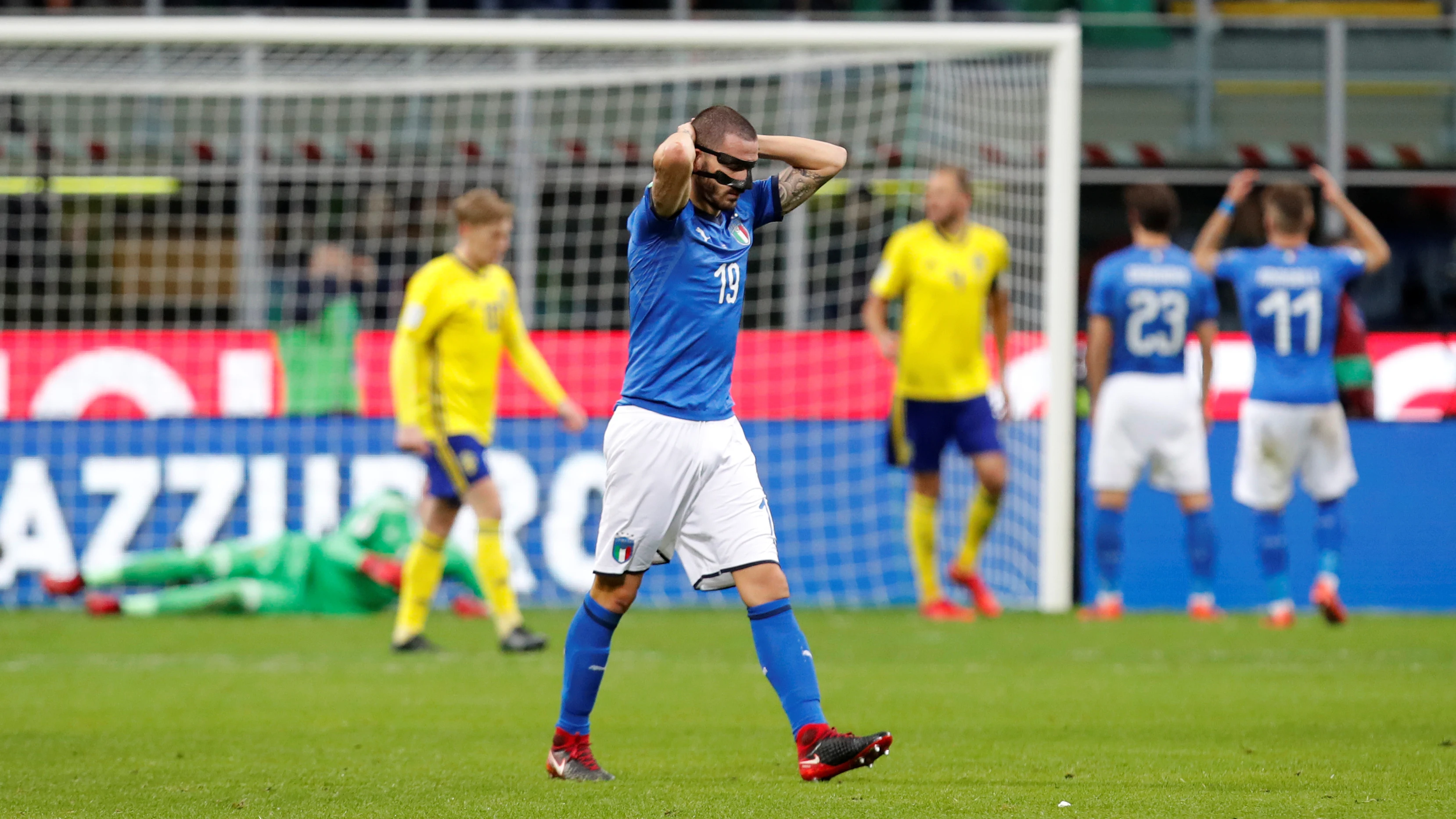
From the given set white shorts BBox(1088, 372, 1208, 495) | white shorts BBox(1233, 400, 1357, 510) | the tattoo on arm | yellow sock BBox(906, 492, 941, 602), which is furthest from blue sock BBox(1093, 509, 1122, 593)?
the tattoo on arm

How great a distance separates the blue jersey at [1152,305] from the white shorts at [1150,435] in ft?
0.35

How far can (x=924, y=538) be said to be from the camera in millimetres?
10492

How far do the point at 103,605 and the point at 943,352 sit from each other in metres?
4.99

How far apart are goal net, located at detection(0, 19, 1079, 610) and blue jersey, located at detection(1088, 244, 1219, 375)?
63cm

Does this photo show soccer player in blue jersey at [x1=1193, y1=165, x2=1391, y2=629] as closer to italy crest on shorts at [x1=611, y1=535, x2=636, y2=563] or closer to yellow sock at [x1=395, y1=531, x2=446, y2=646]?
yellow sock at [x1=395, y1=531, x2=446, y2=646]

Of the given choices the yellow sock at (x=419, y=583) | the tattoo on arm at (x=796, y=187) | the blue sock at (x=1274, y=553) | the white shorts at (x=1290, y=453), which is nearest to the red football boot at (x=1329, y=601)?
the blue sock at (x=1274, y=553)

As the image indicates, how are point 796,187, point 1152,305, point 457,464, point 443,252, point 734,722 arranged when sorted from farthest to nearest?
point 443,252
point 1152,305
point 457,464
point 734,722
point 796,187

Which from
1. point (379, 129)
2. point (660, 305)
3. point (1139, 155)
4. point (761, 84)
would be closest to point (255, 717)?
point (660, 305)

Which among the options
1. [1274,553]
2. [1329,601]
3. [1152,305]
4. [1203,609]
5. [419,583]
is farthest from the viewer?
[1203,609]

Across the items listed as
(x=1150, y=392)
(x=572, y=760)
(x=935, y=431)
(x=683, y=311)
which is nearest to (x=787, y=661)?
(x=572, y=760)

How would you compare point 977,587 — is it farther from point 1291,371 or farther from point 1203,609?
point 1291,371

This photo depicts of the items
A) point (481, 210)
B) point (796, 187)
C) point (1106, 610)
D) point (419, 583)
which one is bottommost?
point (1106, 610)

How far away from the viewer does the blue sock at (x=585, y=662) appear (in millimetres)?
5156

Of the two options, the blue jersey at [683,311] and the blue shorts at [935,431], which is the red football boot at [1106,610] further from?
the blue jersey at [683,311]
